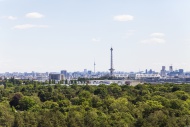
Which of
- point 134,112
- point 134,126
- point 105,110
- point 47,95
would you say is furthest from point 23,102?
point 134,126

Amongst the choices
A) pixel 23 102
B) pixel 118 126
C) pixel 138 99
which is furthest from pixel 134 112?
pixel 23 102

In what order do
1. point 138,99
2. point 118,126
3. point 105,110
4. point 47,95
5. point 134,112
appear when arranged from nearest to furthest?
point 118,126 < point 134,112 < point 105,110 < point 138,99 < point 47,95

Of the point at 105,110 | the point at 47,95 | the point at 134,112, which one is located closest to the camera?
the point at 134,112

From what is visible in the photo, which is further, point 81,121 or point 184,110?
point 184,110

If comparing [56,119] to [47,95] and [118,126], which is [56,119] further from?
[47,95]

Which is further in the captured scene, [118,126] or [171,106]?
[171,106]

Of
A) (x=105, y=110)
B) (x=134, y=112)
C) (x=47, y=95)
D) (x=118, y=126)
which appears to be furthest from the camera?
(x=47, y=95)

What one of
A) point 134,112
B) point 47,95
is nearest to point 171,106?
point 134,112

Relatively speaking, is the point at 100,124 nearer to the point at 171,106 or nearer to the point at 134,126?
the point at 134,126
